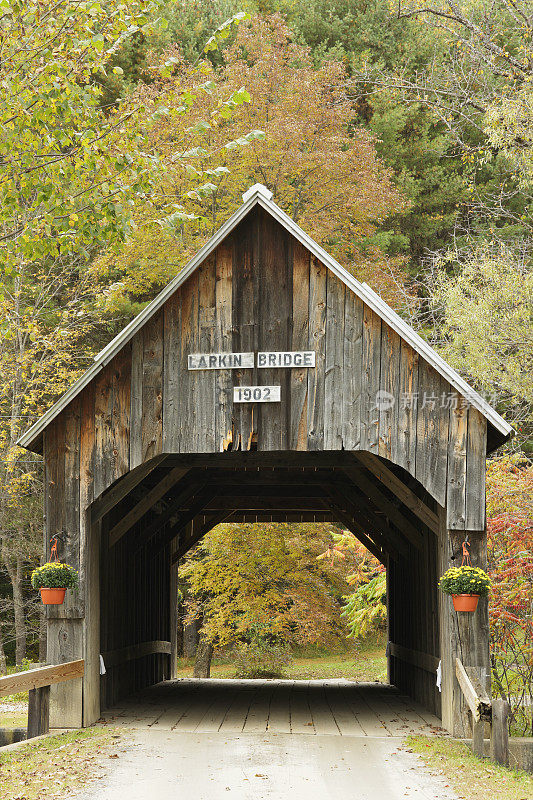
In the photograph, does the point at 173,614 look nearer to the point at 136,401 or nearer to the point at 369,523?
the point at 369,523

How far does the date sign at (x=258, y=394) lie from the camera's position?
8.48m

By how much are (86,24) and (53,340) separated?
10.4 meters

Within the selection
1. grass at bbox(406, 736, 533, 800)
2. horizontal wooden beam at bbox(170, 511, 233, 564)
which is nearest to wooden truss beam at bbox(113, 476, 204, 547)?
horizontal wooden beam at bbox(170, 511, 233, 564)

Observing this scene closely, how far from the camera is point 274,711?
396 inches

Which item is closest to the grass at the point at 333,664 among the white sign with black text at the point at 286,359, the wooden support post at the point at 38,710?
the wooden support post at the point at 38,710

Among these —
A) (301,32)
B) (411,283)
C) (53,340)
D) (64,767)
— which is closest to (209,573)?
(53,340)

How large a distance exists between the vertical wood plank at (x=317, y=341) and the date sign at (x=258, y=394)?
30cm

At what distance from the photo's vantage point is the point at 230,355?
8.53 metres

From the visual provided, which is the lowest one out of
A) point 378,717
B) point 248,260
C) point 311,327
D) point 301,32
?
point 378,717

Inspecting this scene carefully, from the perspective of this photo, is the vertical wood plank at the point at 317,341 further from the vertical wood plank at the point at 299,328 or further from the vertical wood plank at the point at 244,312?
the vertical wood plank at the point at 244,312

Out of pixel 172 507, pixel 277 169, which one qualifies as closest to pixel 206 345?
pixel 172 507

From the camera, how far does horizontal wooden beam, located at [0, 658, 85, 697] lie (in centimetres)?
677

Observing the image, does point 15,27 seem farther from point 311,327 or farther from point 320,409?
point 320,409

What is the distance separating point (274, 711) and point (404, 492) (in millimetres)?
2860
